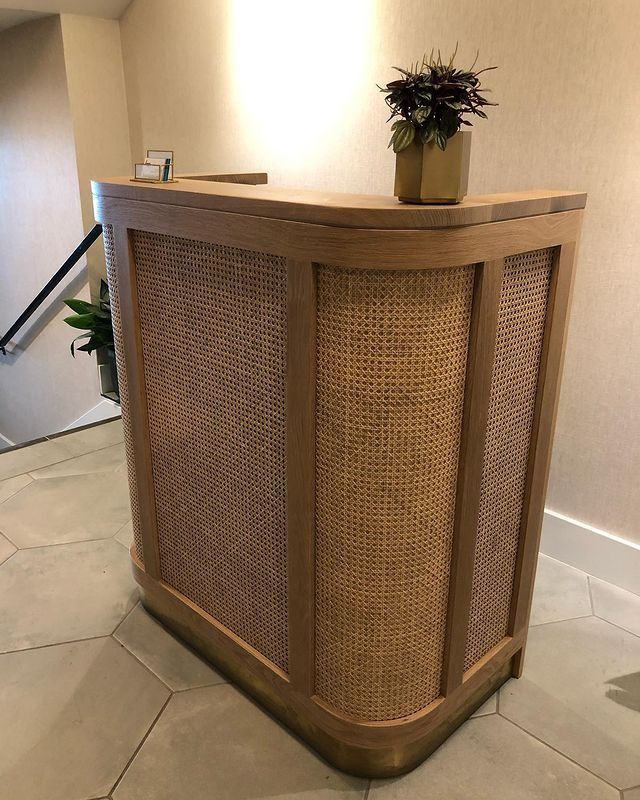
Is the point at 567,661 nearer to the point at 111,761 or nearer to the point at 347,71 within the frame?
the point at 111,761

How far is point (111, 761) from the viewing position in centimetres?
156

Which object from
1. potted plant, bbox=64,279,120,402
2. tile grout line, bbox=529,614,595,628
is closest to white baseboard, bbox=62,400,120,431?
potted plant, bbox=64,279,120,402

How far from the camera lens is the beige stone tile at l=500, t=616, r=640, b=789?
1584mm

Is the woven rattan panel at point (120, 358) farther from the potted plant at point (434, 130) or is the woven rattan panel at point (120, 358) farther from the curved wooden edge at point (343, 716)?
the potted plant at point (434, 130)

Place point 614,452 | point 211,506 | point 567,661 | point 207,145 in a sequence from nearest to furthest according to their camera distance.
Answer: point 211,506
point 567,661
point 614,452
point 207,145

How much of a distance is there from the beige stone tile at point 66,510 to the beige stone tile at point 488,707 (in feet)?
4.80

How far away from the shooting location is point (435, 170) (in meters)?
1.14

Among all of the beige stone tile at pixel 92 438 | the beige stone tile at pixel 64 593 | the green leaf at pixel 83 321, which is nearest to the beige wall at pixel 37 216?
the green leaf at pixel 83 321

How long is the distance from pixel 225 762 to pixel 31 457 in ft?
6.47

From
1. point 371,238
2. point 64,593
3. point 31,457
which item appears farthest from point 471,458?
Answer: point 31,457

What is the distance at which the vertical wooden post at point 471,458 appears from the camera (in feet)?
4.07

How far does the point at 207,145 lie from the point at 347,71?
1.01m

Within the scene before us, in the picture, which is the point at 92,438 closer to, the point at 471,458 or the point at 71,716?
the point at 71,716

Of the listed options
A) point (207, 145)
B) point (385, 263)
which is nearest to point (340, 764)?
point (385, 263)
